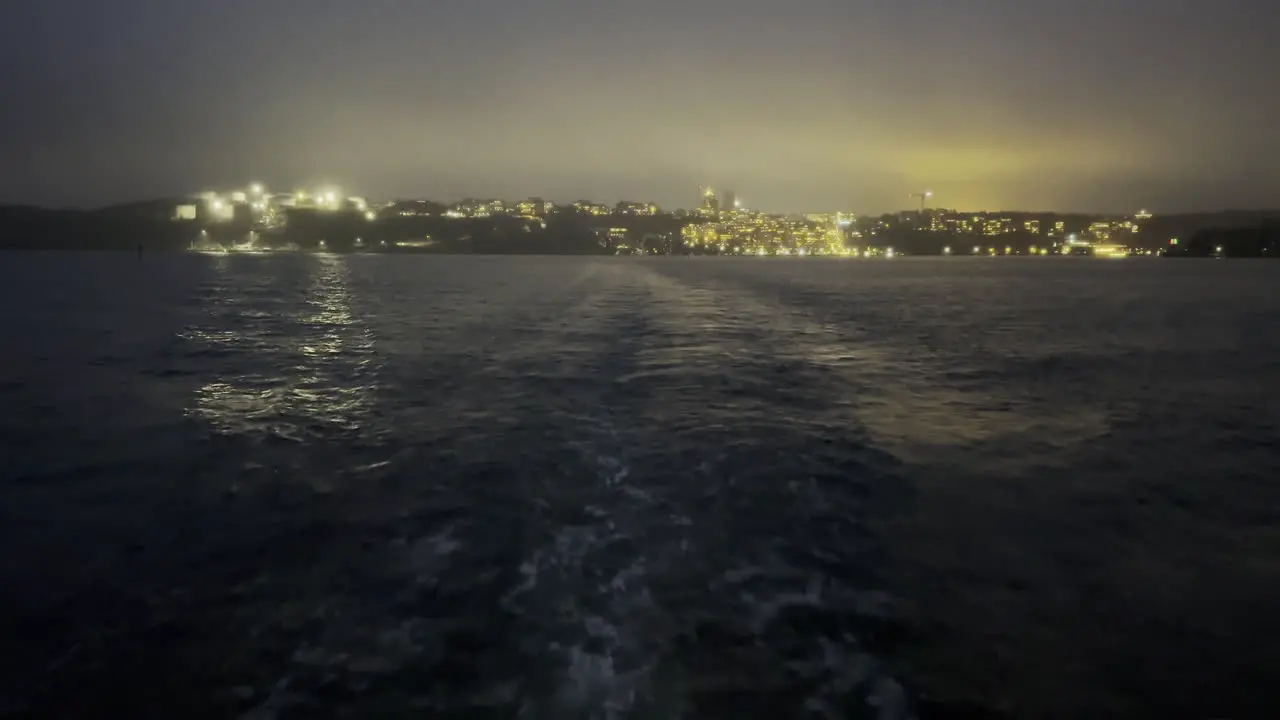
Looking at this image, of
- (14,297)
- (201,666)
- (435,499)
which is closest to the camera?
(201,666)

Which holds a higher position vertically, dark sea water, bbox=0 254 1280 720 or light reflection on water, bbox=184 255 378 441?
light reflection on water, bbox=184 255 378 441

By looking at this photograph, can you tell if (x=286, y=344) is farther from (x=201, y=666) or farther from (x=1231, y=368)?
(x=1231, y=368)

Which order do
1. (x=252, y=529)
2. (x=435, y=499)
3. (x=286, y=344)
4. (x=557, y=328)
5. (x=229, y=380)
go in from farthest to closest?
(x=557, y=328) < (x=286, y=344) < (x=229, y=380) < (x=435, y=499) < (x=252, y=529)

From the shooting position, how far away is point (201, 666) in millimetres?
6031

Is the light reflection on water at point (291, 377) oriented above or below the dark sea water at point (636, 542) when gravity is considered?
above

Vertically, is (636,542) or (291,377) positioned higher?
(291,377)

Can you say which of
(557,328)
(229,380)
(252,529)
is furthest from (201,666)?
(557,328)

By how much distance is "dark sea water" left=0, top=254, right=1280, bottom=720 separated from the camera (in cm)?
589

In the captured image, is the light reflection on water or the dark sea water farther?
the light reflection on water

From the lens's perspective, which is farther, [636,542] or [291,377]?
[291,377]

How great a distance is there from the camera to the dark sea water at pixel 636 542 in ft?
19.3

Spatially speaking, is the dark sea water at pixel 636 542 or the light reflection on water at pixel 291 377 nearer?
the dark sea water at pixel 636 542

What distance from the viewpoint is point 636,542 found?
8.61 metres

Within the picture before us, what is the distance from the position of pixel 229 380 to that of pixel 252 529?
36.5ft
